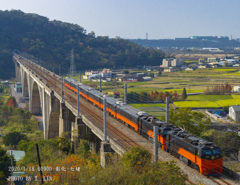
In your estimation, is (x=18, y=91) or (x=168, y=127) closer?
(x=168, y=127)

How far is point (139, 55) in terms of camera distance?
18138 cm

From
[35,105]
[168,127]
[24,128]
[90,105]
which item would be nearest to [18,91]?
[35,105]

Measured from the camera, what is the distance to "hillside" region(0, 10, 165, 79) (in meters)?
148

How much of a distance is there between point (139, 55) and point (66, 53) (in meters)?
46.2

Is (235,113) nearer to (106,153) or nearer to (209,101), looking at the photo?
(209,101)

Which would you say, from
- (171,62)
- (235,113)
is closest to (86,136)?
(235,113)

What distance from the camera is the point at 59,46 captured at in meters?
166

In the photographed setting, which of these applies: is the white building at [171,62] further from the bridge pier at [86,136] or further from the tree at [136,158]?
the tree at [136,158]

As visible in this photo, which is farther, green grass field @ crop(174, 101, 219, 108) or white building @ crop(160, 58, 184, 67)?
white building @ crop(160, 58, 184, 67)

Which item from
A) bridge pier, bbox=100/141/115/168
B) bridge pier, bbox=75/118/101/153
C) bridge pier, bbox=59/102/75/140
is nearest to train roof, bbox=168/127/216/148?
bridge pier, bbox=100/141/115/168

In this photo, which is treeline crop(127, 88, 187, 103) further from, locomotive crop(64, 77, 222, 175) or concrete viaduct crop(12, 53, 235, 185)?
locomotive crop(64, 77, 222, 175)

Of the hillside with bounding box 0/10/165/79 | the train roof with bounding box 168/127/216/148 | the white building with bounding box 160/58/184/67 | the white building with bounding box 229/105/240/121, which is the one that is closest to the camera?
the train roof with bounding box 168/127/216/148

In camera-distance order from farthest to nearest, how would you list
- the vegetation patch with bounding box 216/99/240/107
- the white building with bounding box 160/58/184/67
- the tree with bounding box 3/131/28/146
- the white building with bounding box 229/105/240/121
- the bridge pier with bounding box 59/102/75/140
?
the white building with bounding box 160/58/184/67, the vegetation patch with bounding box 216/99/240/107, the white building with bounding box 229/105/240/121, the tree with bounding box 3/131/28/146, the bridge pier with bounding box 59/102/75/140

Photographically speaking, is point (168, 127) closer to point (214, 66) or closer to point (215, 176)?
point (215, 176)
